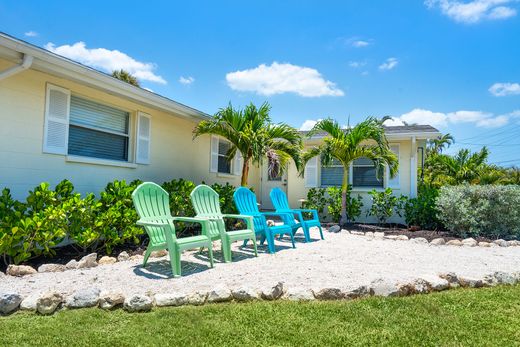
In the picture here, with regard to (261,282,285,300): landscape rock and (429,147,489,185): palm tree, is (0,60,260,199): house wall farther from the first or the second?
(429,147,489,185): palm tree

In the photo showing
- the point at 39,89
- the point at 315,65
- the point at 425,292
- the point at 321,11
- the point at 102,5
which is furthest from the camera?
the point at 315,65

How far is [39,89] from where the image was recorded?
17.4 feet

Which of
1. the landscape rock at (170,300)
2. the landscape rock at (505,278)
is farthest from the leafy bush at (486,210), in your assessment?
the landscape rock at (170,300)

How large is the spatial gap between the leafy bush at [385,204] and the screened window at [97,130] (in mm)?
6386

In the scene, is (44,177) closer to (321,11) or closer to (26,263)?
(26,263)

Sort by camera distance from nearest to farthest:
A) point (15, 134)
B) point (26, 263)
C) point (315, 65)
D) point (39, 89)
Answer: point (26, 263)
point (15, 134)
point (39, 89)
point (315, 65)

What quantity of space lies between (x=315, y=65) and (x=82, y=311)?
10.0 m

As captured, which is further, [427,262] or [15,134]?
[427,262]

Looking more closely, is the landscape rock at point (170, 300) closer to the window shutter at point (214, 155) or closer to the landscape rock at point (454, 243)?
the landscape rock at point (454, 243)

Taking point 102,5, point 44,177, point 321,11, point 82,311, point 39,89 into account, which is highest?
point 321,11

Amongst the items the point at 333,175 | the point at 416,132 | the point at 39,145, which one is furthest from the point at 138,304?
the point at 416,132

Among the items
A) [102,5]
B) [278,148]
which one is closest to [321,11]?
[278,148]

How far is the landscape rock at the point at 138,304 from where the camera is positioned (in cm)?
298

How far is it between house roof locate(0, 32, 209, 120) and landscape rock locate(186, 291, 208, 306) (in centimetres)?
367
